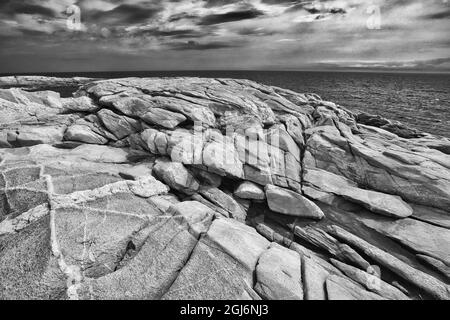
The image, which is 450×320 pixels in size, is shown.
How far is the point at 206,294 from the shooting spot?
376 inches

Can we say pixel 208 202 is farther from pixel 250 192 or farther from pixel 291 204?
pixel 291 204

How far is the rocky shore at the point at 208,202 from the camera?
33.6ft

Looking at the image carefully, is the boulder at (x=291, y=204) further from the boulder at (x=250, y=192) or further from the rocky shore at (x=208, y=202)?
the boulder at (x=250, y=192)

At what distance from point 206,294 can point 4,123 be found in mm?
24763

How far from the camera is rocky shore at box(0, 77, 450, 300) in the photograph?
1023cm

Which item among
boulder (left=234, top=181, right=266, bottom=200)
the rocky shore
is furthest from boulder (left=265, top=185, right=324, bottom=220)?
boulder (left=234, top=181, right=266, bottom=200)

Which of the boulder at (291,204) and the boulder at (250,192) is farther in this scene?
the boulder at (250,192)

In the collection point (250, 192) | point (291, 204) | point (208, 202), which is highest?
point (250, 192)

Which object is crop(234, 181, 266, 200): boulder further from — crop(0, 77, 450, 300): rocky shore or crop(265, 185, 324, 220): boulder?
crop(265, 185, 324, 220): boulder

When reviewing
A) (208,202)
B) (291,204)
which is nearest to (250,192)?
(291,204)

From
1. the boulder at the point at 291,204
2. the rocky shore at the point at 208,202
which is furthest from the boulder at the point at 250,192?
the boulder at the point at 291,204

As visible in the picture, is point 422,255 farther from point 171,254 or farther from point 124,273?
point 124,273

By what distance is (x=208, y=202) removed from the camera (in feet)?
56.3

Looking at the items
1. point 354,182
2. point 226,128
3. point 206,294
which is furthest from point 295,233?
point 226,128
